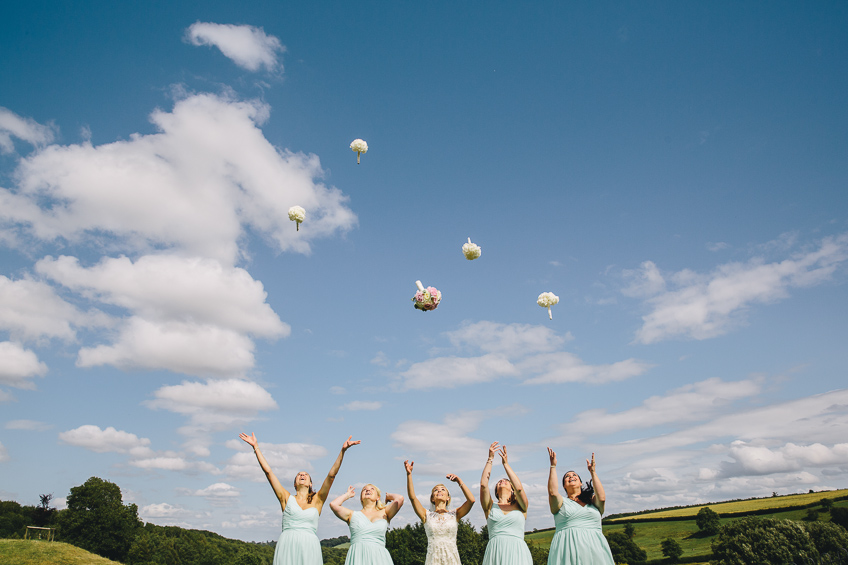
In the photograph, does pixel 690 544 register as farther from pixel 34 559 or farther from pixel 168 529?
pixel 168 529

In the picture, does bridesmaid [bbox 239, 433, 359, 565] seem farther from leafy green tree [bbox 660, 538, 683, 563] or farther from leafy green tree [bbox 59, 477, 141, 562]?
leafy green tree [bbox 660, 538, 683, 563]

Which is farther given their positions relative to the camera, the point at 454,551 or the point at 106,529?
the point at 106,529

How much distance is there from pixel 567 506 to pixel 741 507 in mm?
110195

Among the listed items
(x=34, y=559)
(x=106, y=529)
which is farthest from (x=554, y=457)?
(x=106, y=529)

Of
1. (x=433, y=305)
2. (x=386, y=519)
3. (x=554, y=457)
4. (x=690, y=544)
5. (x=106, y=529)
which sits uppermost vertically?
(x=433, y=305)

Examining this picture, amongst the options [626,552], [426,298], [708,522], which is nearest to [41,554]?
[426,298]

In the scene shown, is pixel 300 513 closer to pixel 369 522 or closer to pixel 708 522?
pixel 369 522

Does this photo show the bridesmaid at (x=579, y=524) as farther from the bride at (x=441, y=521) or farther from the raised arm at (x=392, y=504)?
the raised arm at (x=392, y=504)

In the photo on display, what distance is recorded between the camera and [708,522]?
287 feet

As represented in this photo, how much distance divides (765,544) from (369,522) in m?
68.1

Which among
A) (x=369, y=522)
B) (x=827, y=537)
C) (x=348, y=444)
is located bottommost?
(x=827, y=537)

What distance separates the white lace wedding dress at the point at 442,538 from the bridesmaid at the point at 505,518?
25.8 inches

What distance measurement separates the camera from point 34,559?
36750mm

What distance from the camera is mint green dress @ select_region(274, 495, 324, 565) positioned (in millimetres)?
8727
